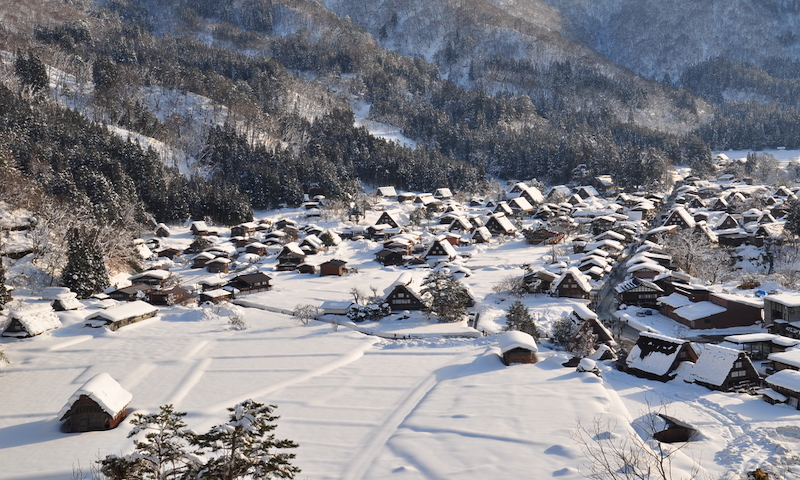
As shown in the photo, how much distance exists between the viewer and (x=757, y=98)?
143m

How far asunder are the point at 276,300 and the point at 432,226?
29.1 m

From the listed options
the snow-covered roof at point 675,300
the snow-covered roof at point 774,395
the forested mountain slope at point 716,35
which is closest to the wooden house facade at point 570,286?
the snow-covered roof at point 675,300

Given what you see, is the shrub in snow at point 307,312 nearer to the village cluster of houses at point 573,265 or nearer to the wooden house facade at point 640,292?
the village cluster of houses at point 573,265

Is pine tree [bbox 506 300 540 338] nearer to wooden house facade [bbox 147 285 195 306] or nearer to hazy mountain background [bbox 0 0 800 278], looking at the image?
wooden house facade [bbox 147 285 195 306]

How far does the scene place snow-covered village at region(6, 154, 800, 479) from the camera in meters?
14.4

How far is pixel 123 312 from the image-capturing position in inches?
1110

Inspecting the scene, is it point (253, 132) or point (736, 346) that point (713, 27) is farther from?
point (736, 346)

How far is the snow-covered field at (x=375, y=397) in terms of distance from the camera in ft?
45.1

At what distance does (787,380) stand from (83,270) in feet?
124

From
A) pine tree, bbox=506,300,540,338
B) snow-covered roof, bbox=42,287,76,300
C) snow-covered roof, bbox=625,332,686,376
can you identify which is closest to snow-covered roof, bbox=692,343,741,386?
snow-covered roof, bbox=625,332,686,376

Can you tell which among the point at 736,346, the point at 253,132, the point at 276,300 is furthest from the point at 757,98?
the point at 276,300

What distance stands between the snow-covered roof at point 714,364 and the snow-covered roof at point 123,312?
94.1ft

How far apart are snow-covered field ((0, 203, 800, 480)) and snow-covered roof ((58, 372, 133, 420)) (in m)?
0.79

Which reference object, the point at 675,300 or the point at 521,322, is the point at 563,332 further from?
the point at 675,300
